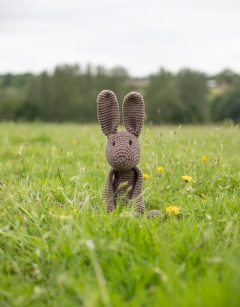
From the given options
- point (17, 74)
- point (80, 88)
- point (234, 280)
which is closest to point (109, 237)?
point (234, 280)

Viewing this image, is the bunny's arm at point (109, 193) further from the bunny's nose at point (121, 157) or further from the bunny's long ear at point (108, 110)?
the bunny's long ear at point (108, 110)

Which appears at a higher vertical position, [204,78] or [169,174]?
[204,78]

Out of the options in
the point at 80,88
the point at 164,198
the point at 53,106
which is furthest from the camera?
the point at 80,88

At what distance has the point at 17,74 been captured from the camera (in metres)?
63.9

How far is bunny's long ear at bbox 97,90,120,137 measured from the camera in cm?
230

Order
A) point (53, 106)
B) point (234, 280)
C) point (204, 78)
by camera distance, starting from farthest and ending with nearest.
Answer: point (204, 78), point (53, 106), point (234, 280)

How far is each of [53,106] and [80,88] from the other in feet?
13.7

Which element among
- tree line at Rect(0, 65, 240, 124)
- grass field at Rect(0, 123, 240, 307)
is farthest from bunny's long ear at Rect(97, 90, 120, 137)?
tree line at Rect(0, 65, 240, 124)

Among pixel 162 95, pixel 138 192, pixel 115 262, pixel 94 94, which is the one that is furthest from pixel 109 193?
pixel 94 94

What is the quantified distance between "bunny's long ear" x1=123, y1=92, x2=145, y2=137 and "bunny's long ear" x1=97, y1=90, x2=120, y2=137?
0.23ft

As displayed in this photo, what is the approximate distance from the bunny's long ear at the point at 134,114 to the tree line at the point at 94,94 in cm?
2625

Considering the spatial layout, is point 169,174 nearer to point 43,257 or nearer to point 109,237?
point 109,237

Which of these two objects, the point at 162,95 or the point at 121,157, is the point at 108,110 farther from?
the point at 162,95

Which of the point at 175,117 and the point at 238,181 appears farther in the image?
the point at 175,117
